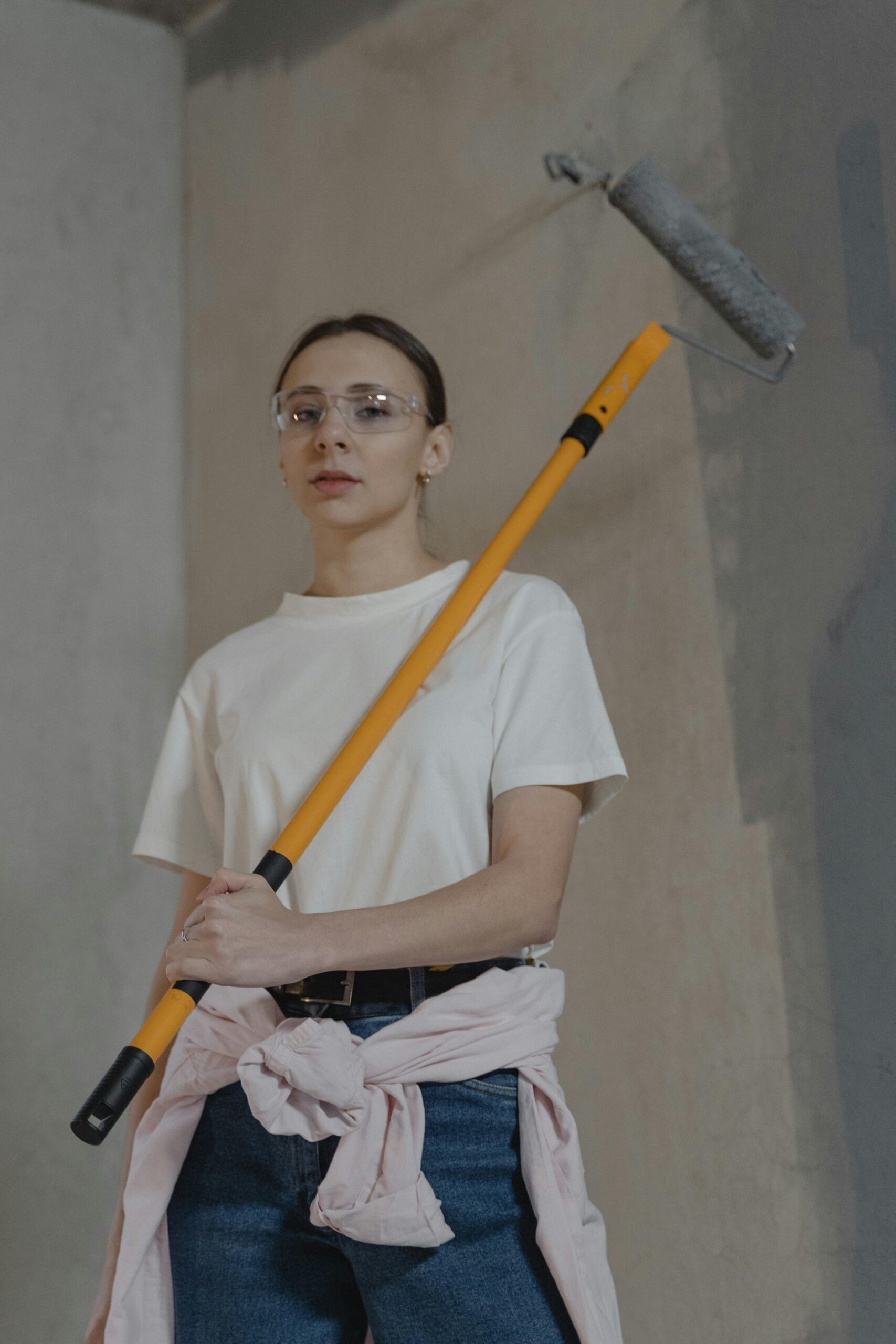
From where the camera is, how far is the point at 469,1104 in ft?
3.51

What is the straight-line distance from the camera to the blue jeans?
3.36 ft

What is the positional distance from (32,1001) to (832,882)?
1.43 m

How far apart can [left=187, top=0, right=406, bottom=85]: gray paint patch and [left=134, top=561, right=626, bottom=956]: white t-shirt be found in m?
1.45

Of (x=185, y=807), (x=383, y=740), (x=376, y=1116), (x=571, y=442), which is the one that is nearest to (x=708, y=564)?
(x=571, y=442)

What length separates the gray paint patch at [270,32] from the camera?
2314 mm

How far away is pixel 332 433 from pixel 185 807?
44cm

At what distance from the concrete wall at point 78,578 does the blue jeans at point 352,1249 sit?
116 cm

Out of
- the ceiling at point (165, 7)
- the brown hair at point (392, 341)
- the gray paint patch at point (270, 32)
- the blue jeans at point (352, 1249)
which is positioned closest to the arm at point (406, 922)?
the blue jeans at point (352, 1249)

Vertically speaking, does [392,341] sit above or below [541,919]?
above

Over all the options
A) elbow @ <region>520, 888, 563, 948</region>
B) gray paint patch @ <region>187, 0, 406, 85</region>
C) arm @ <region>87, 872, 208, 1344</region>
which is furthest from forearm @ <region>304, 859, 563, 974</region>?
gray paint patch @ <region>187, 0, 406, 85</region>

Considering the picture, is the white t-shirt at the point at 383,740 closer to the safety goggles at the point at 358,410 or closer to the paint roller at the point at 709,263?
the safety goggles at the point at 358,410

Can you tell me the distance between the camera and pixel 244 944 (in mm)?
982

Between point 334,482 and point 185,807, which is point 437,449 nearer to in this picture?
point 334,482

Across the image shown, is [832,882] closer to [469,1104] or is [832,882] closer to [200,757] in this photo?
[469,1104]
